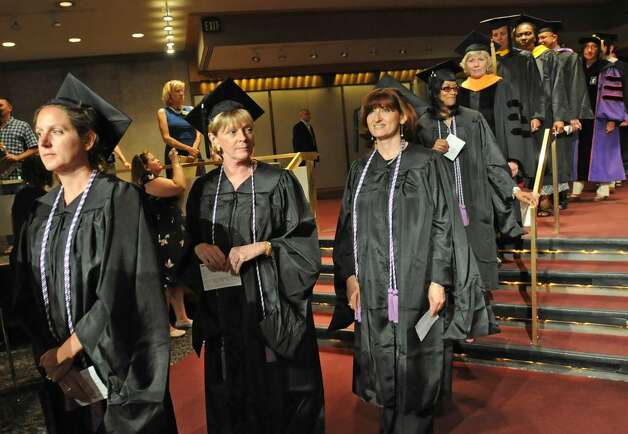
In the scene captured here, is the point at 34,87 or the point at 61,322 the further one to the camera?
the point at 34,87

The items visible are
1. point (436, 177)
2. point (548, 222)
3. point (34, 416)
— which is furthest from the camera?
point (548, 222)

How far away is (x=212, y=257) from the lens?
7.52 feet

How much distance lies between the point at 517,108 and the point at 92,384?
14.0 feet

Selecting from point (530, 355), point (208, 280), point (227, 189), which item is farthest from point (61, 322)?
point (530, 355)

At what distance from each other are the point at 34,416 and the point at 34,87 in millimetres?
9119

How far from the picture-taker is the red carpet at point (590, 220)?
493 cm

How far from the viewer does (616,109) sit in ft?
22.8

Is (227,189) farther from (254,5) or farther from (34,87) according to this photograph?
(34,87)

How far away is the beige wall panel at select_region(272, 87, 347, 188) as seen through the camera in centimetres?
1275

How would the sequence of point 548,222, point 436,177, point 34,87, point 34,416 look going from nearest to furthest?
point 436,177 < point 34,416 < point 548,222 < point 34,87

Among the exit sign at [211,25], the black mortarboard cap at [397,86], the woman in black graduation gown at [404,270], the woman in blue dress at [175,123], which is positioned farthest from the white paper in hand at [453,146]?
the exit sign at [211,25]

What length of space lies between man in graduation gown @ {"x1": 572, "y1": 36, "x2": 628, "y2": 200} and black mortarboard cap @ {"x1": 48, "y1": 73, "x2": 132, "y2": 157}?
246 inches

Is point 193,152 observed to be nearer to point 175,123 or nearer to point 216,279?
point 175,123

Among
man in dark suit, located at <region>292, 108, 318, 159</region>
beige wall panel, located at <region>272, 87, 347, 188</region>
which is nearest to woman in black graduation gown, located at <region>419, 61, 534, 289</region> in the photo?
man in dark suit, located at <region>292, 108, 318, 159</region>
